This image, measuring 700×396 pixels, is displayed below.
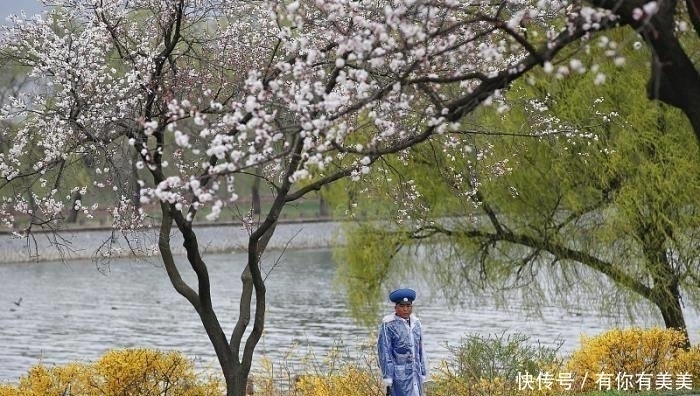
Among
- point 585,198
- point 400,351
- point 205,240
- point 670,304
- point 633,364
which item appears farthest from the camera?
point 205,240

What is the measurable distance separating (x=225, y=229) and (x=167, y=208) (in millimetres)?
39995

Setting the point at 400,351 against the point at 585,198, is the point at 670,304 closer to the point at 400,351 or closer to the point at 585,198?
the point at 585,198

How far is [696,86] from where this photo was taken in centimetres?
648

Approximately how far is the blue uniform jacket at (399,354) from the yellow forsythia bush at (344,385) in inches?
80.1

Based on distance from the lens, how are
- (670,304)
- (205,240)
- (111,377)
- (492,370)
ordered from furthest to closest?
(205,240), (670,304), (492,370), (111,377)

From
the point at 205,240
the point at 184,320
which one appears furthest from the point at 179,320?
the point at 205,240

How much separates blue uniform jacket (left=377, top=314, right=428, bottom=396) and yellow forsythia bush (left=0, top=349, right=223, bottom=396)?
2.56 m

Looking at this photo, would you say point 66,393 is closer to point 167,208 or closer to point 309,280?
point 167,208

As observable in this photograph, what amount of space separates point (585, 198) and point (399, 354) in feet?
25.2

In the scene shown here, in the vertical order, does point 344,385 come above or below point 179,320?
below

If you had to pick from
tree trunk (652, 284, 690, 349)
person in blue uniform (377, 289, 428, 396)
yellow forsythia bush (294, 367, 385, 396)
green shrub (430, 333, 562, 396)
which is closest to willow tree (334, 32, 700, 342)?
tree trunk (652, 284, 690, 349)

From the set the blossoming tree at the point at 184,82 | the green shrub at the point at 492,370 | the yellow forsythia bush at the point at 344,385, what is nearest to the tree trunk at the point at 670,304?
the green shrub at the point at 492,370

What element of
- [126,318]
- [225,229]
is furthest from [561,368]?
[225,229]

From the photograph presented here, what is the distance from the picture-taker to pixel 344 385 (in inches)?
479
